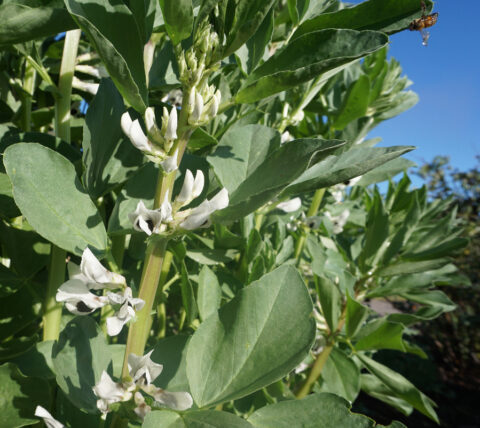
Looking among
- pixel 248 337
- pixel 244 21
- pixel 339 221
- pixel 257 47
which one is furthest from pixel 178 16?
pixel 339 221

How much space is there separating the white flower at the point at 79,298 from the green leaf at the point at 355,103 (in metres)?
0.91

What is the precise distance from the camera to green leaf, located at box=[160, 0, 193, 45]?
0.50m

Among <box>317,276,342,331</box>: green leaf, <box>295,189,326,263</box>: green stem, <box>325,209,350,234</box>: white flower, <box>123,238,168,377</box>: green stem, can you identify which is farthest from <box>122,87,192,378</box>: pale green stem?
<box>325,209,350,234</box>: white flower

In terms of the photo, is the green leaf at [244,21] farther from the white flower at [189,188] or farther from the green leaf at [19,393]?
the green leaf at [19,393]

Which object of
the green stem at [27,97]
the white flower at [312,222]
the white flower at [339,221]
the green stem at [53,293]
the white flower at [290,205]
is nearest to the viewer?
the green stem at [53,293]

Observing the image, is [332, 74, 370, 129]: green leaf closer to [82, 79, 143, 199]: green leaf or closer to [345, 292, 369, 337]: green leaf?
[345, 292, 369, 337]: green leaf

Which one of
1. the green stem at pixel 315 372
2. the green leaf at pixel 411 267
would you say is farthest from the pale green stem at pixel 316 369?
the green leaf at pixel 411 267

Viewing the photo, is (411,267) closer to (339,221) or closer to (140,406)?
(339,221)

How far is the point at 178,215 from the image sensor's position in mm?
536

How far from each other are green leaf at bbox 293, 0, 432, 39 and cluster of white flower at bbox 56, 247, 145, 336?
44 centimetres

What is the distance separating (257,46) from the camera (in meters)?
0.67

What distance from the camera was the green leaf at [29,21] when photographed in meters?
0.57

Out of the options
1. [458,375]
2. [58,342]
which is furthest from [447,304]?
[458,375]

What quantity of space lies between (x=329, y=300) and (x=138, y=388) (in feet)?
2.51
